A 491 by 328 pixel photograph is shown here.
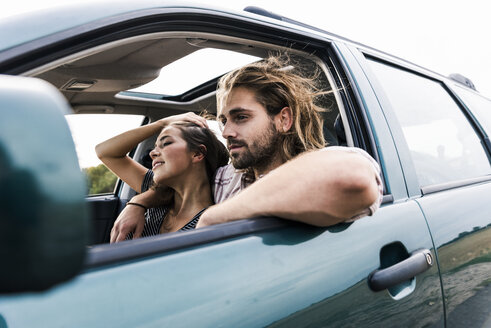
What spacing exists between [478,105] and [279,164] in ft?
5.20

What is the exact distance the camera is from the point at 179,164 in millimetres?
2414

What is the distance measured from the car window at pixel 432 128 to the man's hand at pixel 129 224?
143 centimetres

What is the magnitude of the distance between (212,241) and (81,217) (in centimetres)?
51

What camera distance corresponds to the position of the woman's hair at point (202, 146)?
249cm

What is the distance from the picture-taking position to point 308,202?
1139 mm

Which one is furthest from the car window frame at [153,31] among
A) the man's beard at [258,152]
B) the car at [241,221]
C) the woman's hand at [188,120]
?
the woman's hand at [188,120]

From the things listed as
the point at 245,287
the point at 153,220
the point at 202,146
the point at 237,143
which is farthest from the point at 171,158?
the point at 245,287

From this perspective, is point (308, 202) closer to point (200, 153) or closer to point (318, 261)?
point (318, 261)

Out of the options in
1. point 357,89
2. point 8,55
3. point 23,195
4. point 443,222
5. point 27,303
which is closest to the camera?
point 23,195

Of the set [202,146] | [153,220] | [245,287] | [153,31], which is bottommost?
[153,220]

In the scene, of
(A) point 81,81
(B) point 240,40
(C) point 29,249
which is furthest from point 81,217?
(A) point 81,81

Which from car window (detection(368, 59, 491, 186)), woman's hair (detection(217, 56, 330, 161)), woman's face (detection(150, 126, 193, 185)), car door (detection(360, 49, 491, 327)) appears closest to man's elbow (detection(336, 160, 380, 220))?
car door (detection(360, 49, 491, 327))

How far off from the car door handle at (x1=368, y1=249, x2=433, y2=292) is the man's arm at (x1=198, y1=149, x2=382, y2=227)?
18 centimetres

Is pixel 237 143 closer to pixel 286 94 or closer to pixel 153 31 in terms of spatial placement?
pixel 286 94
